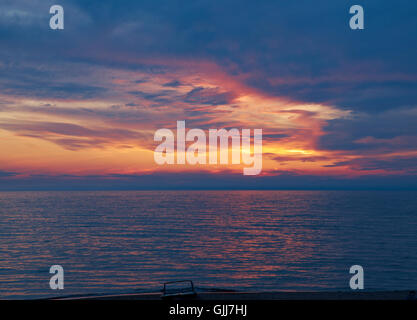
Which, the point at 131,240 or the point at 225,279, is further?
the point at 131,240

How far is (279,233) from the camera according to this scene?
207 ft

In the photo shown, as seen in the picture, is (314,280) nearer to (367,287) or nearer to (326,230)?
(367,287)

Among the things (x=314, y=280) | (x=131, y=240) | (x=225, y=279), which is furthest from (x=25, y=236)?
(x=314, y=280)

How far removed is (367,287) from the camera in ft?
98.6

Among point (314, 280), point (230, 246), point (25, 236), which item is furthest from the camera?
point (25, 236)

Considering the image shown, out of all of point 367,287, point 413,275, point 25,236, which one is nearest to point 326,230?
point 413,275
